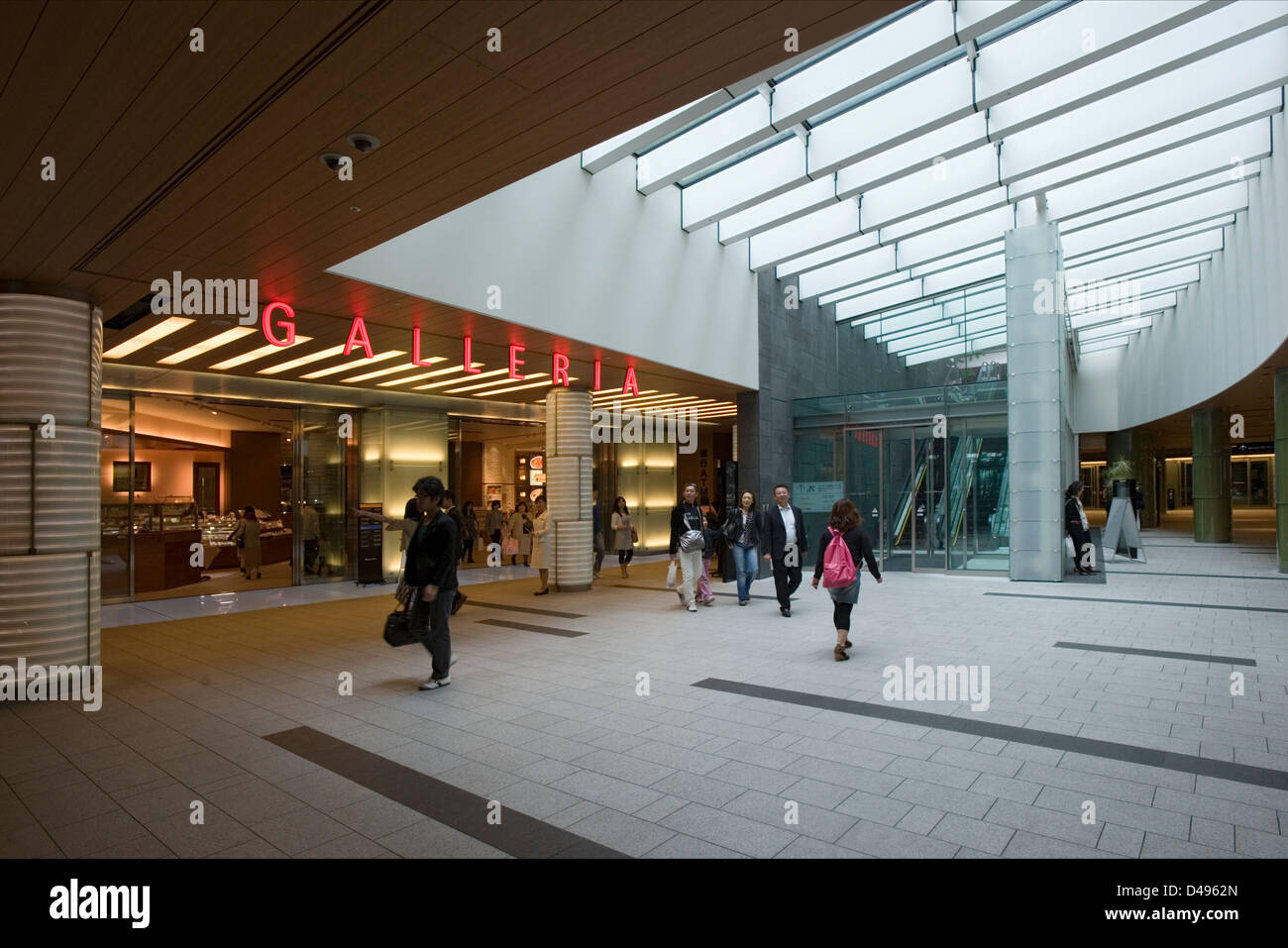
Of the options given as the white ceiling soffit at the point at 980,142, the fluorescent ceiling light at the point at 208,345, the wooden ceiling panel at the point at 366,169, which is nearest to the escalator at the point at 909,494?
the white ceiling soffit at the point at 980,142

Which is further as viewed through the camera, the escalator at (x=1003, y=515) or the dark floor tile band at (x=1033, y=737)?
the escalator at (x=1003, y=515)

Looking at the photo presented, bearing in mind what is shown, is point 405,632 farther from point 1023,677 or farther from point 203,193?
point 1023,677

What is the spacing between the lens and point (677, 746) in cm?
520

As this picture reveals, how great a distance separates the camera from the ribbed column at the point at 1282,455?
48.1ft

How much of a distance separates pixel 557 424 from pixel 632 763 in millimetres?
9716

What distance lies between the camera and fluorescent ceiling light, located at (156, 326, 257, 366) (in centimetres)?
1010

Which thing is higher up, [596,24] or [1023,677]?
[596,24]

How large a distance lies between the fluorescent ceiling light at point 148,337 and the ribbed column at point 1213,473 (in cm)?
2618

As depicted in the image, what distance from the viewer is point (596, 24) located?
3.54 metres

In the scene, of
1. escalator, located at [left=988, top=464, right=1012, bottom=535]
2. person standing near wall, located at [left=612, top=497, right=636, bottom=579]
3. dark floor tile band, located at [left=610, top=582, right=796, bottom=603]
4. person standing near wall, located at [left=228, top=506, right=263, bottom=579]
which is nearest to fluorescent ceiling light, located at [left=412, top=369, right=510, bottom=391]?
person standing near wall, located at [left=612, top=497, right=636, bottom=579]

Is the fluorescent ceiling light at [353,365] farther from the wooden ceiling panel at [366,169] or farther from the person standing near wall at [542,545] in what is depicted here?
the wooden ceiling panel at [366,169]

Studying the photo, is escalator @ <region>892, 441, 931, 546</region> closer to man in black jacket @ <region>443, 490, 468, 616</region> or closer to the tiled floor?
the tiled floor

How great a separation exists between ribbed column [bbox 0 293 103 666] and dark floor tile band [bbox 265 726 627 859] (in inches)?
131
